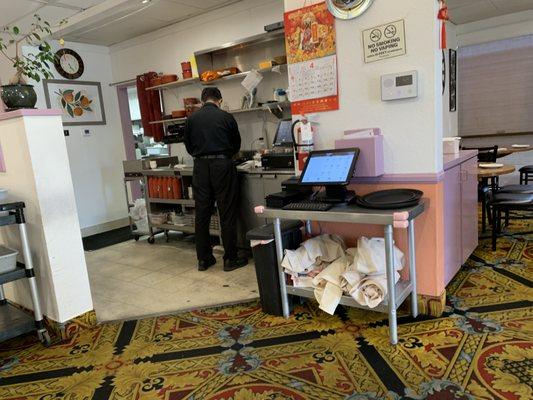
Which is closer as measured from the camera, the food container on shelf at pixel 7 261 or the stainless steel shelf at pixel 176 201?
the food container on shelf at pixel 7 261

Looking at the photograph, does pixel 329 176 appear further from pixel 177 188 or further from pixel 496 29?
pixel 496 29

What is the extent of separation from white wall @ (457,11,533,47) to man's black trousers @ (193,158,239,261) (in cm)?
458

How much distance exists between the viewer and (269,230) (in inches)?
104

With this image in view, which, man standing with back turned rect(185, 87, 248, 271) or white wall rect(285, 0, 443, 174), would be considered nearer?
white wall rect(285, 0, 443, 174)

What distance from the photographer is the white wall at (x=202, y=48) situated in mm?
4441

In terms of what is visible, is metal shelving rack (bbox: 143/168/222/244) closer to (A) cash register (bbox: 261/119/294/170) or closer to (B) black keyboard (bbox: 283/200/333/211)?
(A) cash register (bbox: 261/119/294/170)

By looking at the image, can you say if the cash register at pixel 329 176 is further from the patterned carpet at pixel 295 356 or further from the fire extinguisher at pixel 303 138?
the patterned carpet at pixel 295 356

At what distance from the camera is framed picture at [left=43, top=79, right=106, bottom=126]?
5426 millimetres

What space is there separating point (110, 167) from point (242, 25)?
3064 millimetres

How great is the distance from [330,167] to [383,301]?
2.69 ft

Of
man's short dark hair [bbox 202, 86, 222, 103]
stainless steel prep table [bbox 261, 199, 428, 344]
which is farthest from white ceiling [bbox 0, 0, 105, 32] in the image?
stainless steel prep table [bbox 261, 199, 428, 344]

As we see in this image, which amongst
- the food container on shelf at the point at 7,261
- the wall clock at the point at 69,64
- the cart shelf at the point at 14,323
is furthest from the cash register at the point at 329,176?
the wall clock at the point at 69,64

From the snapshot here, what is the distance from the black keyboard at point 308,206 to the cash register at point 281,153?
4.03 ft

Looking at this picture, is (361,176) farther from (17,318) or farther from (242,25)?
(242,25)
